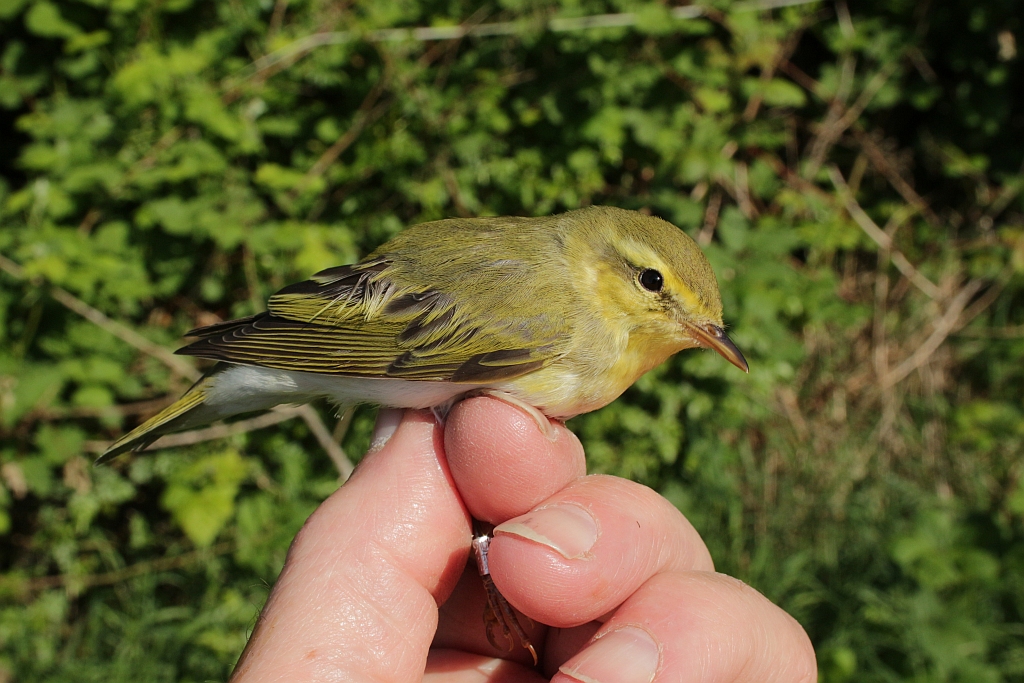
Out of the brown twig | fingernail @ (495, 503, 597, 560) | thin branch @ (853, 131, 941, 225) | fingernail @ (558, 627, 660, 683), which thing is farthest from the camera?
thin branch @ (853, 131, 941, 225)

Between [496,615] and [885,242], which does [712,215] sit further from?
[496,615]

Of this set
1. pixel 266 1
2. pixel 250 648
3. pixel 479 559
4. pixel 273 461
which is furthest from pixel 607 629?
pixel 266 1

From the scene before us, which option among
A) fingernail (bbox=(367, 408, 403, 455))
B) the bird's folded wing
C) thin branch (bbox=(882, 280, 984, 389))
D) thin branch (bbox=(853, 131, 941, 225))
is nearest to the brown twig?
thin branch (bbox=(853, 131, 941, 225))

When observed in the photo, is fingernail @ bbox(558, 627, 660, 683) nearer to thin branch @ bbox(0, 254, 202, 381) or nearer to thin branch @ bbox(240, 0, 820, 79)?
thin branch @ bbox(0, 254, 202, 381)

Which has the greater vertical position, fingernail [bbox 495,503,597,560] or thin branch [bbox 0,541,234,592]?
fingernail [bbox 495,503,597,560]

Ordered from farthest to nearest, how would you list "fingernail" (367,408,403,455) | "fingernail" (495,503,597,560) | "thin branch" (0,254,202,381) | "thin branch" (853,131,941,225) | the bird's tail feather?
"thin branch" (853,131,941,225)
"thin branch" (0,254,202,381)
the bird's tail feather
"fingernail" (367,408,403,455)
"fingernail" (495,503,597,560)

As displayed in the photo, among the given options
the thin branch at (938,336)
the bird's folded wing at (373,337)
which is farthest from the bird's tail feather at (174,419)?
the thin branch at (938,336)

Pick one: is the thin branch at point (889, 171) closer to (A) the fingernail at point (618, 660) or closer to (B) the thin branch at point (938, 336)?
(B) the thin branch at point (938, 336)
